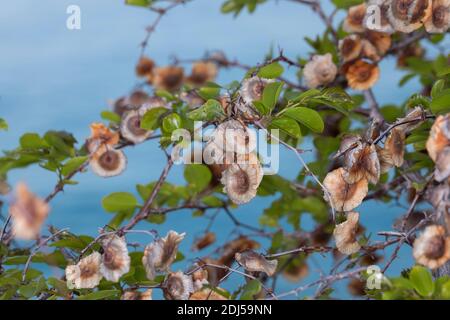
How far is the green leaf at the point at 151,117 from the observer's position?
63.6 inches

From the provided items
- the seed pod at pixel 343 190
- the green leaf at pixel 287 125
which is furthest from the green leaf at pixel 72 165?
the seed pod at pixel 343 190

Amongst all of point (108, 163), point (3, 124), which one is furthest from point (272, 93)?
point (3, 124)

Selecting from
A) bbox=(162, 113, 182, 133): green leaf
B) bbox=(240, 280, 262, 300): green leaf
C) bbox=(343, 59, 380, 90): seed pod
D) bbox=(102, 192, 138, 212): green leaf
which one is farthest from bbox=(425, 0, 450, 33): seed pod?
bbox=(102, 192, 138, 212): green leaf

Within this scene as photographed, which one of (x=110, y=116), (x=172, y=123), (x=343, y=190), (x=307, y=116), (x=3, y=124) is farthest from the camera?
(x=110, y=116)

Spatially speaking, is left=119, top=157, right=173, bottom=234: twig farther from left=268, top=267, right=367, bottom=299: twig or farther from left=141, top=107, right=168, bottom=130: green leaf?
left=268, top=267, right=367, bottom=299: twig

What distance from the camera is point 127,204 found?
5.81 feet

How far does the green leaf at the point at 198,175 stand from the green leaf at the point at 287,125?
48 centimetres

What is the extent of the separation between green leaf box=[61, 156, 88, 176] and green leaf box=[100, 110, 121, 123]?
0.23 m

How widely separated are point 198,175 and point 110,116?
0.87ft

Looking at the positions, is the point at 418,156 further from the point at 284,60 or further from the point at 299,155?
the point at 299,155

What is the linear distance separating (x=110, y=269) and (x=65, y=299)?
102 millimetres

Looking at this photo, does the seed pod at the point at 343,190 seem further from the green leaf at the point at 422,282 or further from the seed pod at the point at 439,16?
the seed pod at the point at 439,16

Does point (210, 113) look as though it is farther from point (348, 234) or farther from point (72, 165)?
point (72, 165)

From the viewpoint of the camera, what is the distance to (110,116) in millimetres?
1866
